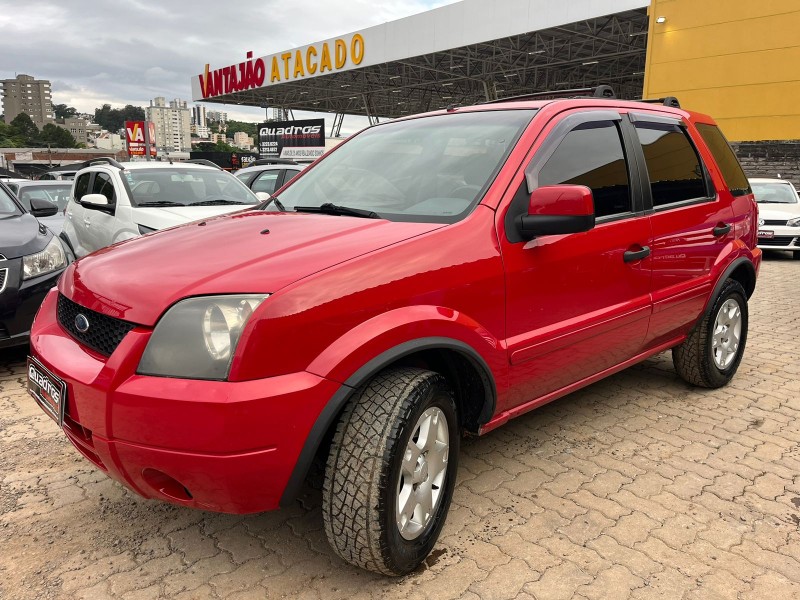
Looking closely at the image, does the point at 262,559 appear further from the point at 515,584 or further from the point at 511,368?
the point at 511,368

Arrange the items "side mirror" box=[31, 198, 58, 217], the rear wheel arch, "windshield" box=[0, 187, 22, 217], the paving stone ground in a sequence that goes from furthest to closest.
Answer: "side mirror" box=[31, 198, 58, 217] < "windshield" box=[0, 187, 22, 217] < the paving stone ground < the rear wheel arch

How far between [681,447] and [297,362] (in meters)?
2.43

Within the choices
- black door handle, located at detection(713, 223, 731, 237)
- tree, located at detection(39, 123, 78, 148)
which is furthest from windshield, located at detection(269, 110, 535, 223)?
tree, located at detection(39, 123, 78, 148)

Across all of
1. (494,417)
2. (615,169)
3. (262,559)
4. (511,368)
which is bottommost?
(262,559)

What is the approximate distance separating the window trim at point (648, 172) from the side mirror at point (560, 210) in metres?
1.02

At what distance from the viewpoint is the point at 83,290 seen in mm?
2264

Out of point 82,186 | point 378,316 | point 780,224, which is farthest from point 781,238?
point 378,316

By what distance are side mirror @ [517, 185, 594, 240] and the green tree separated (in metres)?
85.9

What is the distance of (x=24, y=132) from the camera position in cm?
8406

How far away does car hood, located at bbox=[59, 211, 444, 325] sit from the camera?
1.92m

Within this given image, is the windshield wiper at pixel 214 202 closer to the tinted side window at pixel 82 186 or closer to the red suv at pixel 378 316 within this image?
the tinted side window at pixel 82 186

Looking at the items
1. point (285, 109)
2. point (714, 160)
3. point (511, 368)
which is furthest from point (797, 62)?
point (285, 109)

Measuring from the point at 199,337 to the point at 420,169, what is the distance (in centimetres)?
140

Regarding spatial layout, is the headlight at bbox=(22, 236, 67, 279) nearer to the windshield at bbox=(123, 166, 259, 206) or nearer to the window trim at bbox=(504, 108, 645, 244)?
the windshield at bbox=(123, 166, 259, 206)
